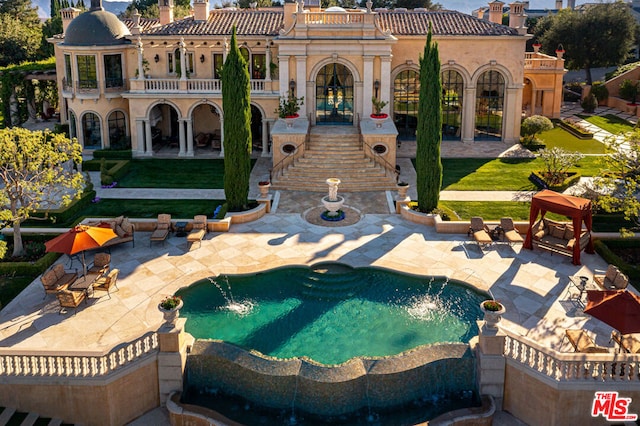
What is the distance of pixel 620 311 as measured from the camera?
1727 centimetres

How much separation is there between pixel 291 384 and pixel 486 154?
29.4m

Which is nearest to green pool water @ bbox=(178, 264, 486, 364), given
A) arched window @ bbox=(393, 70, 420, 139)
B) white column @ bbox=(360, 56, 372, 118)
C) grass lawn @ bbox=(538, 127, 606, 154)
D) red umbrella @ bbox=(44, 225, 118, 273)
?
red umbrella @ bbox=(44, 225, 118, 273)

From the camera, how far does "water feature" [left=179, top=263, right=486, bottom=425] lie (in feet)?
57.6

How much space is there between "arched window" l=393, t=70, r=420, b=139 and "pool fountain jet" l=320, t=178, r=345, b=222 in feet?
54.5

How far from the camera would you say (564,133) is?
162 feet

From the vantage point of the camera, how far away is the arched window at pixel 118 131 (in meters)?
44.2

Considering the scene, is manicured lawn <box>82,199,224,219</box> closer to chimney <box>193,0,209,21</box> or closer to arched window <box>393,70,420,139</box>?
arched window <box>393,70,420,139</box>

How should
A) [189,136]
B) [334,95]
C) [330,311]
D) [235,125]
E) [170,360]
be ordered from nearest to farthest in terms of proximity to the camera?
[170,360], [330,311], [235,125], [334,95], [189,136]

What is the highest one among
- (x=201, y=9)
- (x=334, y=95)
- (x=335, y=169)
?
(x=201, y=9)

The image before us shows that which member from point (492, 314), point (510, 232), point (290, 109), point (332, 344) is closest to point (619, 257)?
point (510, 232)

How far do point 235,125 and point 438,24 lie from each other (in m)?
21.4

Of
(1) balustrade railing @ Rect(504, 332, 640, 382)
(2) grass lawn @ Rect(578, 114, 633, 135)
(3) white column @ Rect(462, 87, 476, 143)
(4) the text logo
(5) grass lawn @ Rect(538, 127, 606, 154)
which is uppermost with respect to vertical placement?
(3) white column @ Rect(462, 87, 476, 143)

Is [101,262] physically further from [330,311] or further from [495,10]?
[495,10]

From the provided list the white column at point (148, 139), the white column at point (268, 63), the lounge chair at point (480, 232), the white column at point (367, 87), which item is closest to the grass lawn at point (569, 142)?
the white column at point (367, 87)
